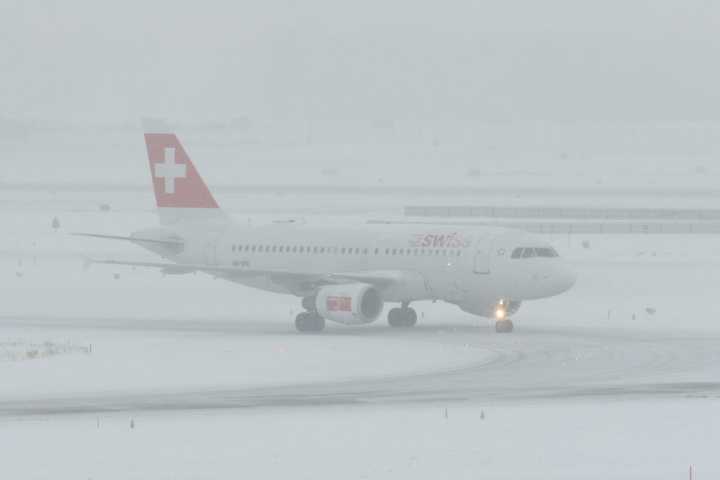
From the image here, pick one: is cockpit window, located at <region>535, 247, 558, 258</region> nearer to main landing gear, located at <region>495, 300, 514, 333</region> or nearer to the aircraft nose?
the aircraft nose

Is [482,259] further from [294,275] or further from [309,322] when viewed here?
[294,275]

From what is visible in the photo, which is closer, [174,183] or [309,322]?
[309,322]

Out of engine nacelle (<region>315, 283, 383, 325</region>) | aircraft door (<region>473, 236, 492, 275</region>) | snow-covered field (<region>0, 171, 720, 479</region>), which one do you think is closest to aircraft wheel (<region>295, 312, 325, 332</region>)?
engine nacelle (<region>315, 283, 383, 325</region>)

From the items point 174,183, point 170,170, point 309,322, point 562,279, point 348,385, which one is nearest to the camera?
point 348,385

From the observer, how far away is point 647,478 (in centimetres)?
2750

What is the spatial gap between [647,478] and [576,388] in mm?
11574

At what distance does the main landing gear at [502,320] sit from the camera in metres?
54.2

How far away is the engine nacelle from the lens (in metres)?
53.8

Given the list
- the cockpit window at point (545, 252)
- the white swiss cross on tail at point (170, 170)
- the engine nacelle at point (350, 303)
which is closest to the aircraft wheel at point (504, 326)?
the cockpit window at point (545, 252)

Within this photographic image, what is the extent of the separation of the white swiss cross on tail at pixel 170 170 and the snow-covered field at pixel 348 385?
4439 millimetres

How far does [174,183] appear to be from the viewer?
62281mm

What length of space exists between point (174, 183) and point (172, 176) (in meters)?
0.30

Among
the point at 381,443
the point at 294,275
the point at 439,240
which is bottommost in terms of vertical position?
the point at 381,443

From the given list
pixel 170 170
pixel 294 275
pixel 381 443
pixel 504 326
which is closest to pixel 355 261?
pixel 294 275
